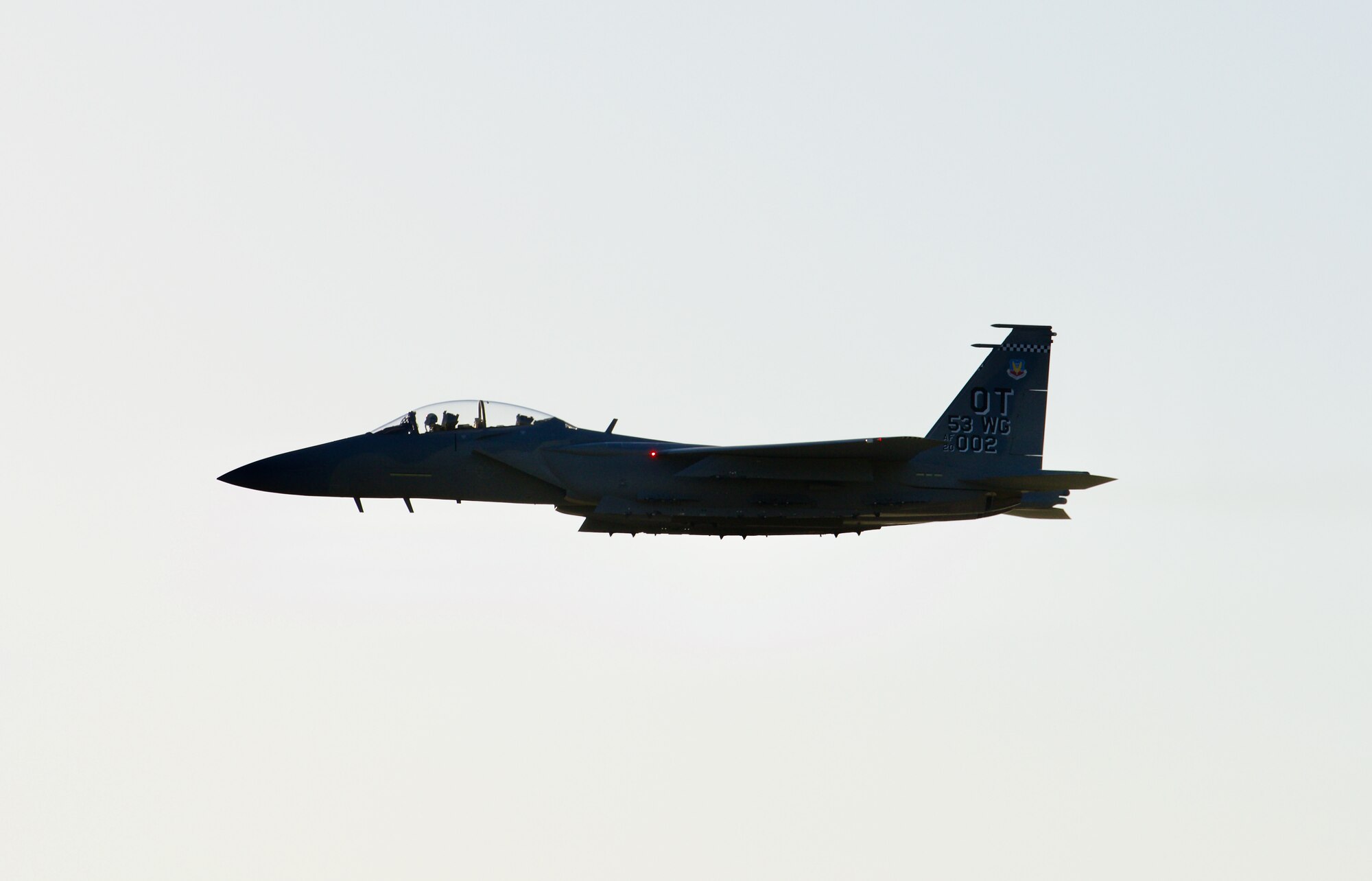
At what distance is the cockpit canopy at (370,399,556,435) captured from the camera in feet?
95.8

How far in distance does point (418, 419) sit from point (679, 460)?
4.61 m

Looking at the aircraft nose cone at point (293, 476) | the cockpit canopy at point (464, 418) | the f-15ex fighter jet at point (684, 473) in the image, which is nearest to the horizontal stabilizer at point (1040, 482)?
the f-15ex fighter jet at point (684, 473)

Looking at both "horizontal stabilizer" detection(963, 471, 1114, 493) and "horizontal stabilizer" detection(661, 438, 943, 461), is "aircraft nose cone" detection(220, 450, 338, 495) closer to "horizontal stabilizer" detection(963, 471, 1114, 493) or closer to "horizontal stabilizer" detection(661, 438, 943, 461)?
"horizontal stabilizer" detection(661, 438, 943, 461)

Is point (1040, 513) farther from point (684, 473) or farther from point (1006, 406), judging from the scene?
point (684, 473)

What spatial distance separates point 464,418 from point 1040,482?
9758 millimetres

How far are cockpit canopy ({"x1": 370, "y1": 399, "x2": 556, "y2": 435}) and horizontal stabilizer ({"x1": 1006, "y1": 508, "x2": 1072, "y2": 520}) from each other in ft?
27.0

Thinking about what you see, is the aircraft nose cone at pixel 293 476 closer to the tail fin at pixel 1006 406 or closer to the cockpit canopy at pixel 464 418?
the cockpit canopy at pixel 464 418

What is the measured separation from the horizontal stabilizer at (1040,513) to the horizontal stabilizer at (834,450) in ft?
8.19

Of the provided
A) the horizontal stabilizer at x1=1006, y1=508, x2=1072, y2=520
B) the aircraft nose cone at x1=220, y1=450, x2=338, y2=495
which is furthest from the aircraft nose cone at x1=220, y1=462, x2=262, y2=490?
the horizontal stabilizer at x1=1006, y1=508, x2=1072, y2=520

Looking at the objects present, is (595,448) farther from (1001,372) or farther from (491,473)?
(1001,372)

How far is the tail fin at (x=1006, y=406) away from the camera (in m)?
29.6

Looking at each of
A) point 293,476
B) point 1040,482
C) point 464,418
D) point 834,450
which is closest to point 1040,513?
point 1040,482

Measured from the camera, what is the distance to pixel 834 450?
2773cm

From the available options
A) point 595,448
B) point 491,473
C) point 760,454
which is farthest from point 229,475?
point 760,454
